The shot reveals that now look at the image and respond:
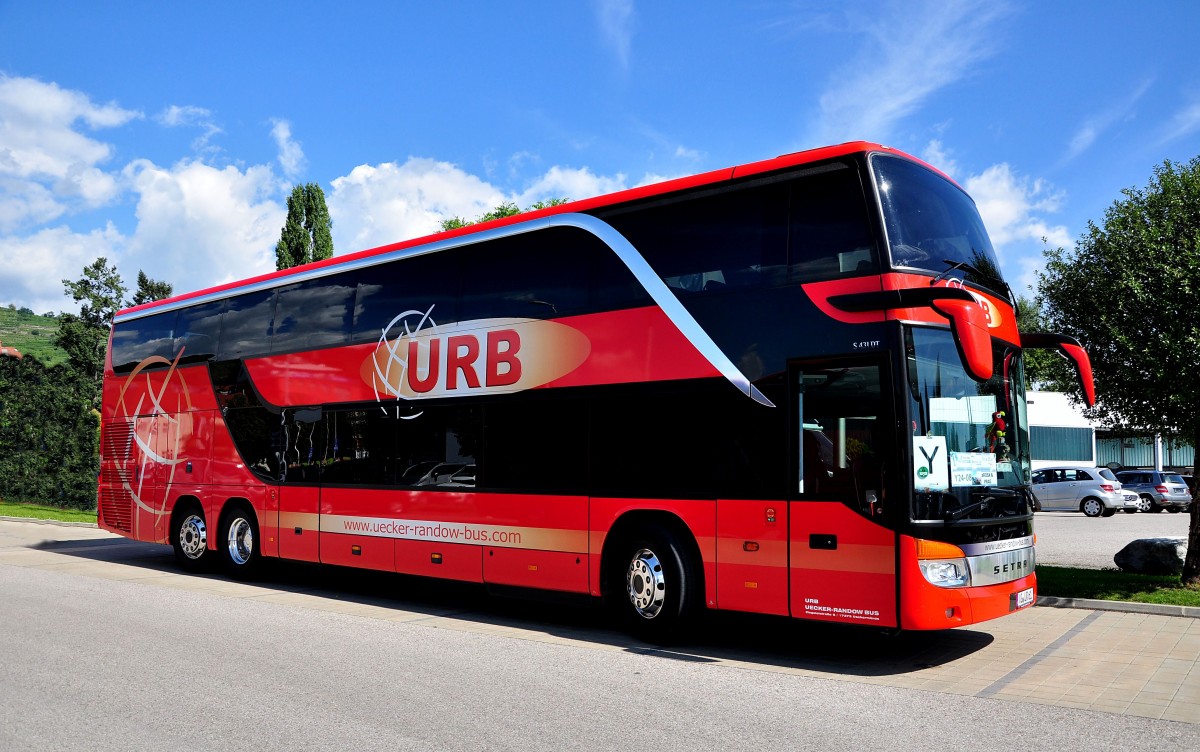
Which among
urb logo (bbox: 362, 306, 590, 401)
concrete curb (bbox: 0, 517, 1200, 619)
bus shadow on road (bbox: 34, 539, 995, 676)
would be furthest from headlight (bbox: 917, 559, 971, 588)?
concrete curb (bbox: 0, 517, 1200, 619)

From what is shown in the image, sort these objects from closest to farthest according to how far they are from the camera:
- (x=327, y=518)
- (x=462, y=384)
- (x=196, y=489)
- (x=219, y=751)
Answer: (x=219, y=751), (x=462, y=384), (x=327, y=518), (x=196, y=489)

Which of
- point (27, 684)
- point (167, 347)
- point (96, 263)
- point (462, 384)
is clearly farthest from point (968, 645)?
point (96, 263)

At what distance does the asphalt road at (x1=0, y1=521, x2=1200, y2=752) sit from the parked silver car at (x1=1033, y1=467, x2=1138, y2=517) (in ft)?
79.9

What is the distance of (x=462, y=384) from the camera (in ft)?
37.6

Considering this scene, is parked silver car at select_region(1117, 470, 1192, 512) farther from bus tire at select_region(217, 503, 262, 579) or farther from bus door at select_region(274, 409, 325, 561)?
bus tire at select_region(217, 503, 262, 579)

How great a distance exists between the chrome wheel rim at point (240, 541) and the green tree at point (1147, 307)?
1245cm

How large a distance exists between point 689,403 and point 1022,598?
3485 mm

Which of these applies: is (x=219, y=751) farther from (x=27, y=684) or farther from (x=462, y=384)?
(x=462, y=384)

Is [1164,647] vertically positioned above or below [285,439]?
below

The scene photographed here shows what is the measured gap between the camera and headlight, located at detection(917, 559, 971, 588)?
770 centimetres

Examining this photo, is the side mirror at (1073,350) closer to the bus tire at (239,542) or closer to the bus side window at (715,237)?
the bus side window at (715,237)

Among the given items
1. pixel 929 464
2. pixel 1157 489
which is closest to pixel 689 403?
pixel 929 464

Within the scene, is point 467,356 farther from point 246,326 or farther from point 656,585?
point 246,326

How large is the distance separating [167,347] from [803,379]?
479 inches
